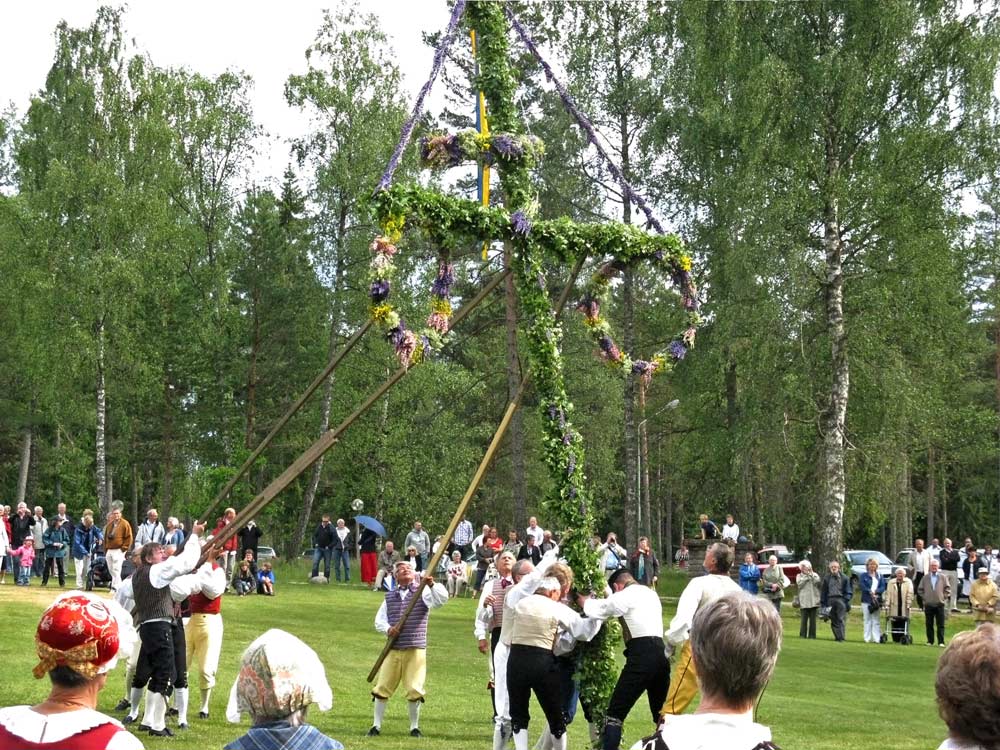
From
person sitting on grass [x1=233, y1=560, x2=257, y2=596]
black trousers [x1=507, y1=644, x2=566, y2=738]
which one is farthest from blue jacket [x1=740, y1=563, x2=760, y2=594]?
black trousers [x1=507, y1=644, x2=566, y2=738]

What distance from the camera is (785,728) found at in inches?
580

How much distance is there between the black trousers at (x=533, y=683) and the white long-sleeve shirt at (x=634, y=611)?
61 cm

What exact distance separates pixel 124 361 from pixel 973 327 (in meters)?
32.5

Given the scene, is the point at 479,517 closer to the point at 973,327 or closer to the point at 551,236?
the point at 973,327

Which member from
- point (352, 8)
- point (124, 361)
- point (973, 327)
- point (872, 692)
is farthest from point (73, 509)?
point (872, 692)

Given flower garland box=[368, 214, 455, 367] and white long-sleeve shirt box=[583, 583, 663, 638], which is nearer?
white long-sleeve shirt box=[583, 583, 663, 638]

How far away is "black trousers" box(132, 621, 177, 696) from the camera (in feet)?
41.1

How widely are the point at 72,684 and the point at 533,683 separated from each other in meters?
7.67

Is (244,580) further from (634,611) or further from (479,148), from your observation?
(634,611)

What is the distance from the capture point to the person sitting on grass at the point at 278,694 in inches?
161

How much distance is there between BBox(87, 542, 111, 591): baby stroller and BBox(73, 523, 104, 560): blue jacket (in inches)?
9.0

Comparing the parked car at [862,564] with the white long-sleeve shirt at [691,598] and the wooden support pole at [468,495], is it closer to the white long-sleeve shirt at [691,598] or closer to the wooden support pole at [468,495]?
the wooden support pole at [468,495]

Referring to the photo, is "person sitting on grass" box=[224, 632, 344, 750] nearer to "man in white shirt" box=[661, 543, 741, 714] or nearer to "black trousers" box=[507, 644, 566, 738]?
"man in white shirt" box=[661, 543, 741, 714]

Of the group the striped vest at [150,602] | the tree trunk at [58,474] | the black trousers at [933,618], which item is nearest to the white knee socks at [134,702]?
the striped vest at [150,602]
